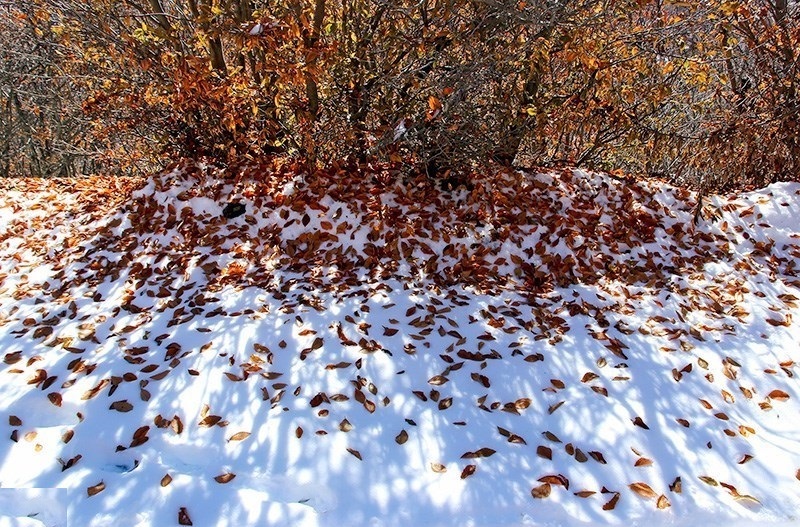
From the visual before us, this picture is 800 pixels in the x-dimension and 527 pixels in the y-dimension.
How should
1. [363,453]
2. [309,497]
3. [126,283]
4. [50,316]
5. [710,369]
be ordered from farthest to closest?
[126,283], [50,316], [710,369], [363,453], [309,497]

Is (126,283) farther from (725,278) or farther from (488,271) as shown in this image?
(725,278)

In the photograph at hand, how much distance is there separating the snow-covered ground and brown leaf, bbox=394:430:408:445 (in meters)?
0.03

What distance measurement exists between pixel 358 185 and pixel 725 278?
12.4 ft

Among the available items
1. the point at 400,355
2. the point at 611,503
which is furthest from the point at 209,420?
the point at 611,503

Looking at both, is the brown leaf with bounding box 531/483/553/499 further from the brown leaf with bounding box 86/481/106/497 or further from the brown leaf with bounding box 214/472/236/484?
the brown leaf with bounding box 86/481/106/497

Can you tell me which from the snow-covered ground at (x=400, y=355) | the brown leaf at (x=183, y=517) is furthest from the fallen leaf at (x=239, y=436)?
the brown leaf at (x=183, y=517)

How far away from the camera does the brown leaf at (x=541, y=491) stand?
2396 mm

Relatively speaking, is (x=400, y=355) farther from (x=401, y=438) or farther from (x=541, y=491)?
(x=541, y=491)

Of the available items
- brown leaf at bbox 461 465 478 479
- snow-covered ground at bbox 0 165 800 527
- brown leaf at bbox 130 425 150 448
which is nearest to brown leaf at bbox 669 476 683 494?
snow-covered ground at bbox 0 165 800 527

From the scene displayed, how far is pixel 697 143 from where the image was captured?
18.0 feet

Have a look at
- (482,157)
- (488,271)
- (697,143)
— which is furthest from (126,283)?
(697,143)

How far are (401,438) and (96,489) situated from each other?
1530 millimetres

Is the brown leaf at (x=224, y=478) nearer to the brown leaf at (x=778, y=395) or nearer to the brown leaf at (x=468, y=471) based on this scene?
the brown leaf at (x=468, y=471)

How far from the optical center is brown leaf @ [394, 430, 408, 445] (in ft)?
8.84
